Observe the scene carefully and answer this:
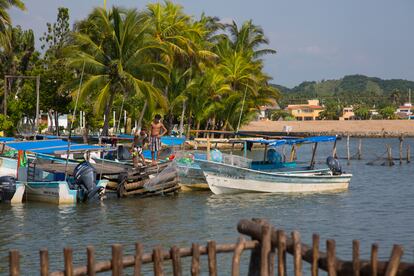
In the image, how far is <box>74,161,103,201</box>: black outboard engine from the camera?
25.5 m

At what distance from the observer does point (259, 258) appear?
8.88 metres

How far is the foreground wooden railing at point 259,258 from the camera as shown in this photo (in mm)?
7363

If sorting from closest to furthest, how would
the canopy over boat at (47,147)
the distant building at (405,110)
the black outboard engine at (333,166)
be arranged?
1. the canopy over boat at (47,147)
2. the black outboard engine at (333,166)
3. the distant building at (405,110)

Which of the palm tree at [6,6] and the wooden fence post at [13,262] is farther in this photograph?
the palm tree at [6,6]

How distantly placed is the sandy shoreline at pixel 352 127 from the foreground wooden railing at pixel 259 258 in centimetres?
11995

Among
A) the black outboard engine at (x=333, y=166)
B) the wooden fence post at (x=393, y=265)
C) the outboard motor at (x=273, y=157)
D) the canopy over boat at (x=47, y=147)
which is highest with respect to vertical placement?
the canopy over boat at (x=47, y=147)

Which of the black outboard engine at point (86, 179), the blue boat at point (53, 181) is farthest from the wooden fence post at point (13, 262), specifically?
the black outboard engine at point (86, 179)

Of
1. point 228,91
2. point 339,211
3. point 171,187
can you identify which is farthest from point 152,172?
point 228,91

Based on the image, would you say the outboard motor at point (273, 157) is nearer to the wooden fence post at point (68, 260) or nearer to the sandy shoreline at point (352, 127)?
the wooden fence post at point (68, 260)

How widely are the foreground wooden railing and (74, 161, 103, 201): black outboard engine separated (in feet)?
55.8

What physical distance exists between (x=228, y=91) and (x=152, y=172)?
3874cm

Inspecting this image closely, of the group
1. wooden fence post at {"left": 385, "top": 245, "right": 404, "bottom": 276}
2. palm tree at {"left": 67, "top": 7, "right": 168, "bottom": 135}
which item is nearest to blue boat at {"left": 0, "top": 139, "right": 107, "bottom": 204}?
palm tree at {"left": 67, "top": 7, "right": 168, "bottom": 135}

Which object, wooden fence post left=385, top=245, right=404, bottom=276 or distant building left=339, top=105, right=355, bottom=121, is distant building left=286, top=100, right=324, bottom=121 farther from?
wooden fence post left=385, top=245, right=404, bottom=276

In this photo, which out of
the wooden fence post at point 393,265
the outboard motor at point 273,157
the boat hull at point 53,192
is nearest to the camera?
the wooden fence post at point 393,265
